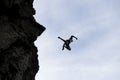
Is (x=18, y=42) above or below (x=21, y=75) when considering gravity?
above

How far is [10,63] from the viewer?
42969 mm

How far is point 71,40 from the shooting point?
4656cm

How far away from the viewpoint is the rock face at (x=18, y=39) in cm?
4284

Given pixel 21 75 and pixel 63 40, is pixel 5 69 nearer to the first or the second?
pixel 21 75

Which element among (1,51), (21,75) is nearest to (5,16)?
(1,51)

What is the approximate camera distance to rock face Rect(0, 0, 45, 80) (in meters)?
42.8

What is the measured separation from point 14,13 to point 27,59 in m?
6.71

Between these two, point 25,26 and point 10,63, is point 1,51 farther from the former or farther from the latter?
point 25,26

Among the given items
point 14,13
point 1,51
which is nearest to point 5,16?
point 14,13

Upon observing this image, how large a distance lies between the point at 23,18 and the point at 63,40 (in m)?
Answer: 6.64

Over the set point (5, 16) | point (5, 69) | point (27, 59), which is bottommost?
Answer: point (5, 69)

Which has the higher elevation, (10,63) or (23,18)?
(23,18)

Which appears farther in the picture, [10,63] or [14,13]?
[14,13]

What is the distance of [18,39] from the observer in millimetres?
45750
